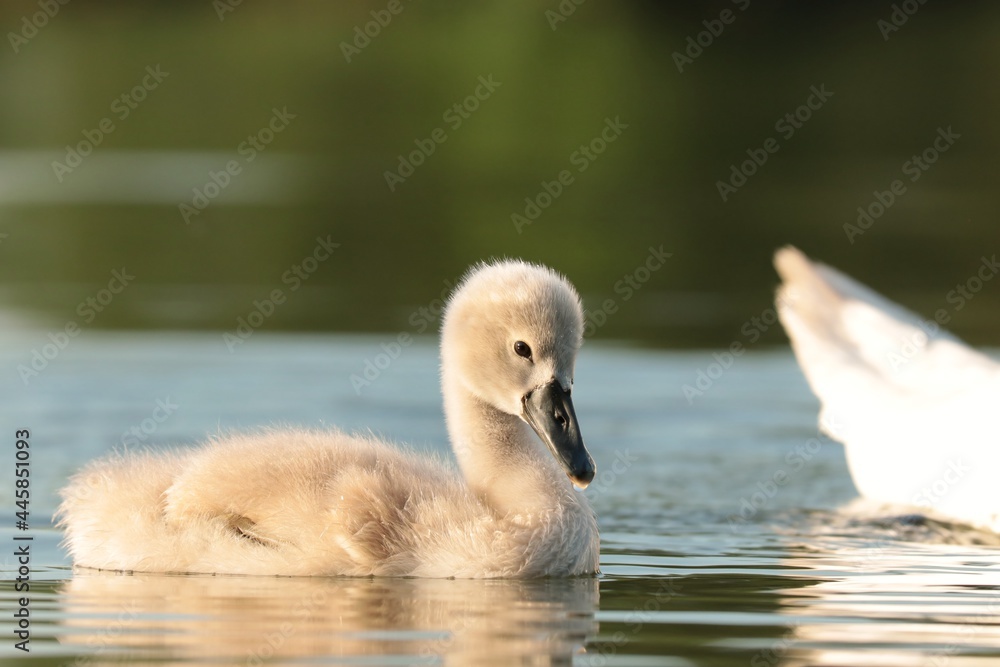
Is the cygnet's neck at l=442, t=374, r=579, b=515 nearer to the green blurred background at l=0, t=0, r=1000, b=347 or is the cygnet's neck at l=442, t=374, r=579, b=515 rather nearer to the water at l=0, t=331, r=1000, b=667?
the water at l=0, t=331, r=1000, b=667

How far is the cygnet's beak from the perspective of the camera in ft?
25.8

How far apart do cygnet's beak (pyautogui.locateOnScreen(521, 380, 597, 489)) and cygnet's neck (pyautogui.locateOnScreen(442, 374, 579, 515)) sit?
0.14 metres

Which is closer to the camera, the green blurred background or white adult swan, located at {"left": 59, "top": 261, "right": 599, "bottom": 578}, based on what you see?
white adult swan, located at {"left": 59, "top": 261, "right": 599, "bottom": 578}

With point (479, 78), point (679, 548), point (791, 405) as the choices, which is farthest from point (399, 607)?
point (479, 78)

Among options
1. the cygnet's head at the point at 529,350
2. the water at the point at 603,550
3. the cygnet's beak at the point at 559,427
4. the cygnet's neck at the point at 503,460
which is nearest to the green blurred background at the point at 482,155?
the water at the point at 603,550

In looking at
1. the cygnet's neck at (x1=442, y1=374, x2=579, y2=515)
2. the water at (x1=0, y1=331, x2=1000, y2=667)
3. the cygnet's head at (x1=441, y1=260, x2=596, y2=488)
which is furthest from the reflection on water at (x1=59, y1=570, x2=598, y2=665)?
the cygnet's head at (x1=441, y1=260, x2=596, y2=488)

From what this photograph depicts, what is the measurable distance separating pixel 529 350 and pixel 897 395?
4.22 m

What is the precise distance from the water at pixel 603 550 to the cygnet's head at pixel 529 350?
0.59 metres

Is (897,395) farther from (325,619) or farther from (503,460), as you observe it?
(325,619)

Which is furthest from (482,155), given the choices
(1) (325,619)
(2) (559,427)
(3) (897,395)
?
(1) (325,619)

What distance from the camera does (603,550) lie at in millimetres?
8977

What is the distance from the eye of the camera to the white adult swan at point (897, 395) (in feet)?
34.6

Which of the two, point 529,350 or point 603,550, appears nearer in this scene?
point 529,350

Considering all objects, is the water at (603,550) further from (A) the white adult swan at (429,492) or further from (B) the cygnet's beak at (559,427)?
(B) the cygnet's beak at (559,427)
